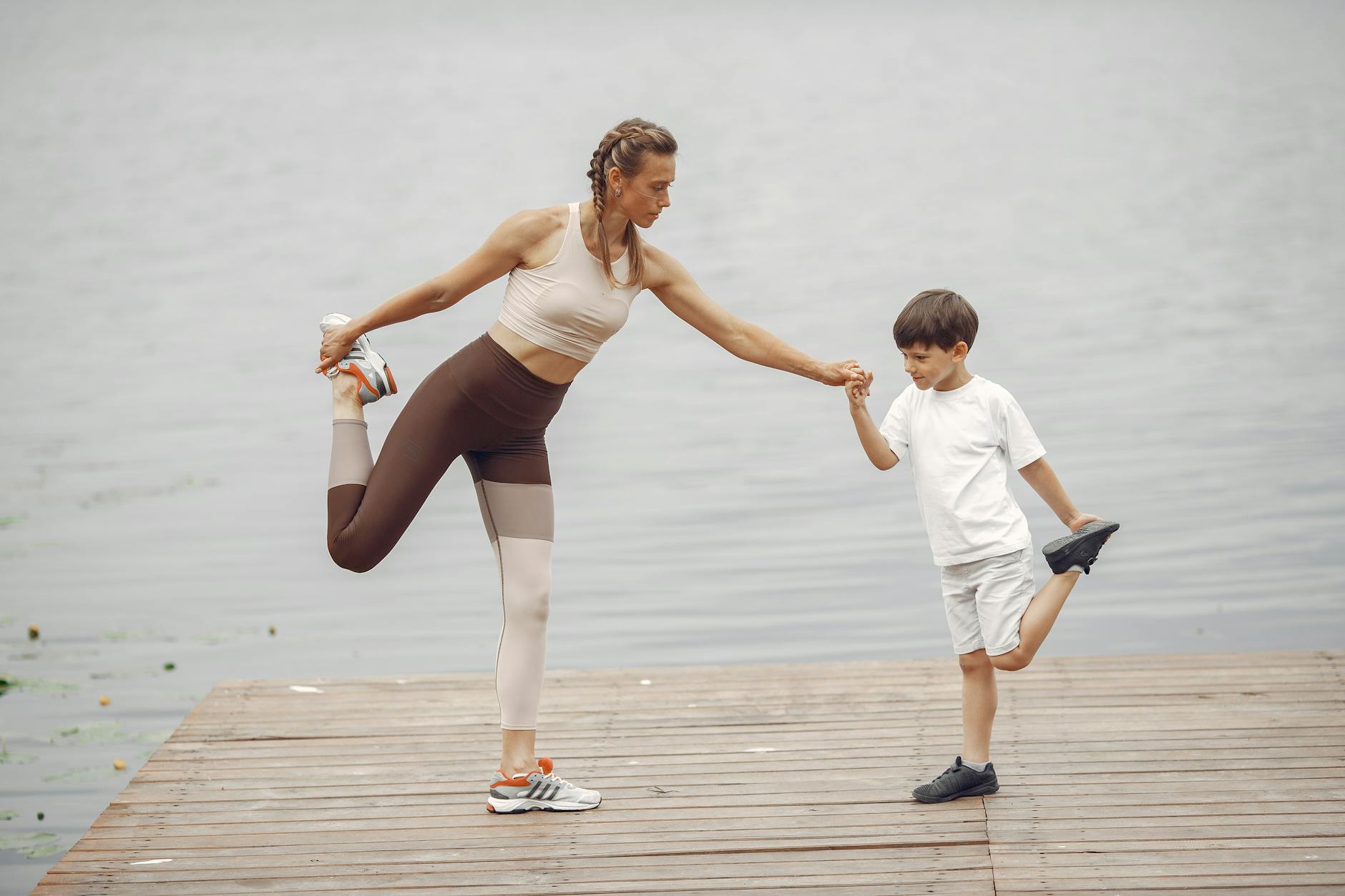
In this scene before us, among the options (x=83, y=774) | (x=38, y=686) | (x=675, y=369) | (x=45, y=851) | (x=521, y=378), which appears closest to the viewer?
(x=521, y=378)

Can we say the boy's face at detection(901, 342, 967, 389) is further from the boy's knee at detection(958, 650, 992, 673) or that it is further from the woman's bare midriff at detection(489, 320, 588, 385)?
the woman's bare midriff at detection(489, 320, 588, 385)

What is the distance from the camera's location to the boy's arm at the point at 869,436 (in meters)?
4.20

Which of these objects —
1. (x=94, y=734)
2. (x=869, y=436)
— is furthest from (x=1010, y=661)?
(x=94, y=734)

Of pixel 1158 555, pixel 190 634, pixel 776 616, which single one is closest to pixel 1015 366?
pixel 1158 555

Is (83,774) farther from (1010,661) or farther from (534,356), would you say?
(1010,661)

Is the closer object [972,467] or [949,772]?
[972,467]

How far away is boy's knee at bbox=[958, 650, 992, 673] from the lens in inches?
169

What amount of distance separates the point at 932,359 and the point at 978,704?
3.11 ft

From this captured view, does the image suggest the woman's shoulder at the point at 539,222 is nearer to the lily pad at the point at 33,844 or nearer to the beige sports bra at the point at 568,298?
the beige sports bra at the point at 568,298

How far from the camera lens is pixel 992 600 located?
13.8 ft

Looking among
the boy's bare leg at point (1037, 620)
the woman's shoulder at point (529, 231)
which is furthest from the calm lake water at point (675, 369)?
the boy's bare leg at point (1037, 620)

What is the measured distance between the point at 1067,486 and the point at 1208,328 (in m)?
6.09

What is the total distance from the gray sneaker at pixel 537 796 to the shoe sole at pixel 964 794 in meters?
0.89

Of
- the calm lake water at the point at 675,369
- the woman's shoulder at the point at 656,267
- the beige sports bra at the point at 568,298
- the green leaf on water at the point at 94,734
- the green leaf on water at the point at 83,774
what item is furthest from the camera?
the calm lake water at the point at 675,369
